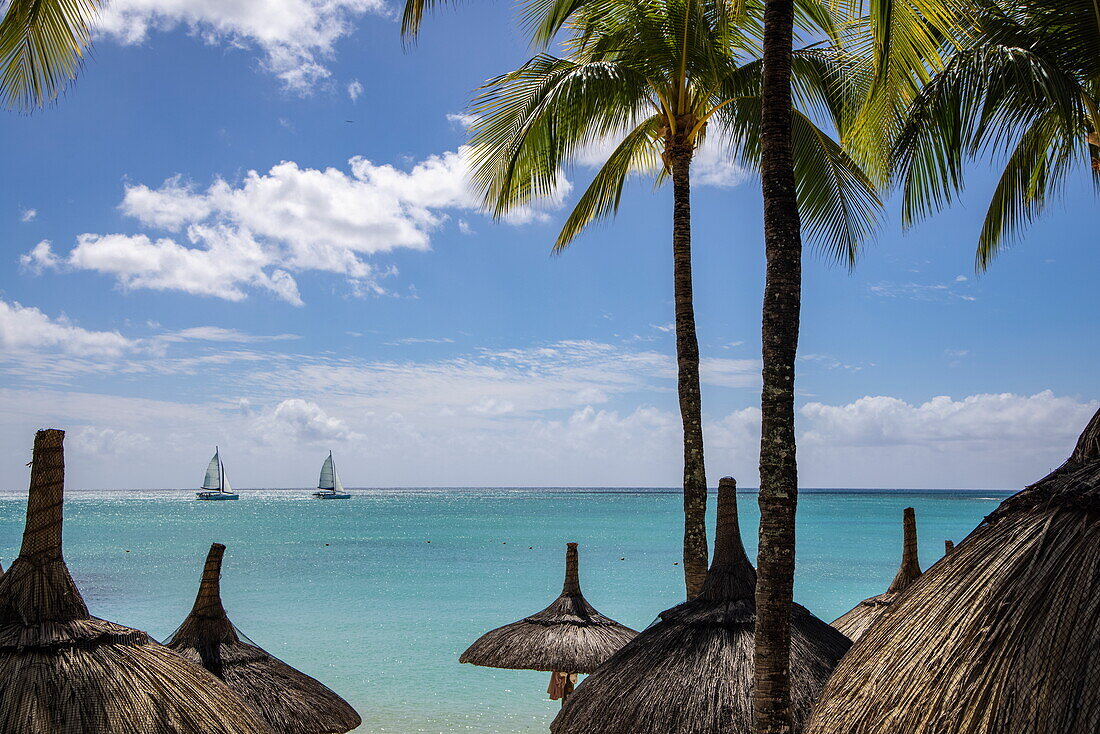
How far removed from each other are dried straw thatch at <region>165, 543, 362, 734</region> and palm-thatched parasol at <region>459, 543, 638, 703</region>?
118 inches

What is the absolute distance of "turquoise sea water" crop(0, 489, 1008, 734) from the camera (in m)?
18.7

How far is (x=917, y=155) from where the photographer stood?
27.4 feet

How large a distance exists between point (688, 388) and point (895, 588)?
3.05 m

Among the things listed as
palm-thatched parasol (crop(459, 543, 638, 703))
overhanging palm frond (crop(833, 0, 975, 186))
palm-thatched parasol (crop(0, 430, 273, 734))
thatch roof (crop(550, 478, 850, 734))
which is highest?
overhanging palm frond (crop(833, 0, 975, 186))

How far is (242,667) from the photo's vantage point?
6.59 metres

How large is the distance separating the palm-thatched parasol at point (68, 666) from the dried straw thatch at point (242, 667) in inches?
81.8

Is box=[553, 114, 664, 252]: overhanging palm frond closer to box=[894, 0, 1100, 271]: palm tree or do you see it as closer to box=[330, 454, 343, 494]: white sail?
box=[894, 0, 1100, 271]: palm tree

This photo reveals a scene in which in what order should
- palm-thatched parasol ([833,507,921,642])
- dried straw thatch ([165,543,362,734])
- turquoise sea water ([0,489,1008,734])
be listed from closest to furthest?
1. dried straw thatch ([165,543,362,734])
2. palm-thatched parasol ([833,507,921,642])
3. turquoise sea water ([0,489,1008,734])

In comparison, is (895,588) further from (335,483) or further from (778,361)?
(335,483)

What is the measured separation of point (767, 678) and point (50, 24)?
19.5 feet

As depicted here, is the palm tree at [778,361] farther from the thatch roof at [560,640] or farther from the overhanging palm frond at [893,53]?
the thatch roof at [560,640]

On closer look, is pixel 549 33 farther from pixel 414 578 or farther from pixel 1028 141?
pixel 414 578

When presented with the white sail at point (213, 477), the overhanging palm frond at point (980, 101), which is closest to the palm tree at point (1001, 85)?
the overhanging palm frond at point (980, 101)

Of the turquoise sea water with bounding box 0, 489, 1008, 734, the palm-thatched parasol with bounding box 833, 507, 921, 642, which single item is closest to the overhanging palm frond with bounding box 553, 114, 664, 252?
the palm-thatched parasol with bounding box 833, 507, 921, 642
